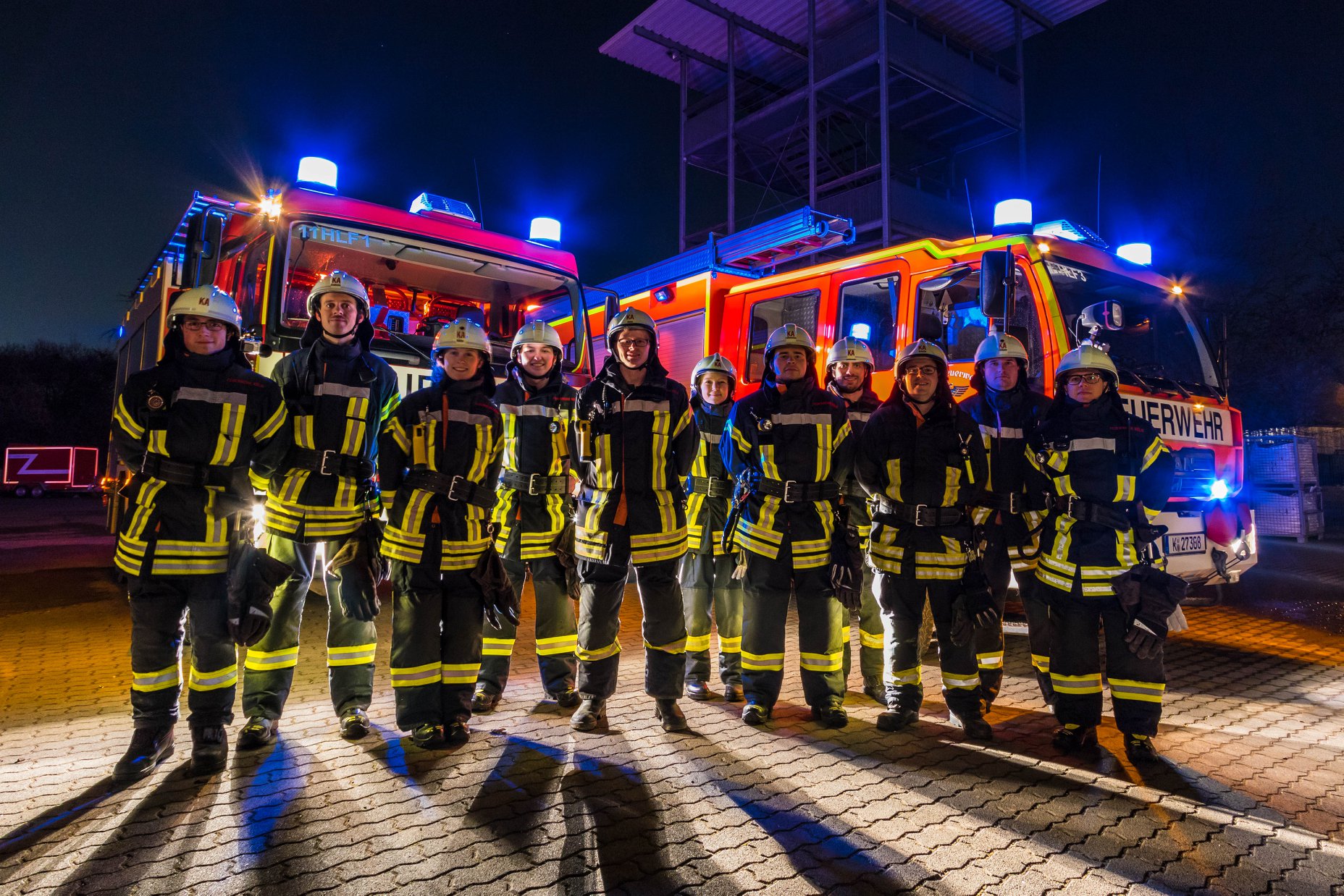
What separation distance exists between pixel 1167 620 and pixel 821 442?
5.68ft

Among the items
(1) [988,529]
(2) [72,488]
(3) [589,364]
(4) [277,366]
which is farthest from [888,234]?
(2) [72,488]

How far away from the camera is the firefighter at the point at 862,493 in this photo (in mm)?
4410

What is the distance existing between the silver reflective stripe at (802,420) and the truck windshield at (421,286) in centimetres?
238

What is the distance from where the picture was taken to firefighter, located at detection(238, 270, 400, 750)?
140 inches

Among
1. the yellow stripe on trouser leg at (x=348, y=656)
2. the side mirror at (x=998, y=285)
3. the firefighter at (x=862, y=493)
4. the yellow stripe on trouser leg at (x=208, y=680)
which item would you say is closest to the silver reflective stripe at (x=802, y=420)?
the firefighter at (x=862, y=493)

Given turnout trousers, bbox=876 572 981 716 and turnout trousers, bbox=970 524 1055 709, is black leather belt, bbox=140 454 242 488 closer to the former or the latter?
turnout trousers, bbox=876 572 981 716

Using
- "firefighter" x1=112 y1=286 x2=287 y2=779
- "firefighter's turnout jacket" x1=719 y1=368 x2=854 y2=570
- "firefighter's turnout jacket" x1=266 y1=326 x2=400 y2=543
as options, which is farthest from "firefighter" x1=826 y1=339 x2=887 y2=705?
"firefighter" x1=112 y1=286 x2=287 y2=779

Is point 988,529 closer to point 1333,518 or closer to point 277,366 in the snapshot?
point 277,366

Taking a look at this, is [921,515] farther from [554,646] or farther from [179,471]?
[179,471]

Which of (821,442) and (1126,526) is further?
(821,442)

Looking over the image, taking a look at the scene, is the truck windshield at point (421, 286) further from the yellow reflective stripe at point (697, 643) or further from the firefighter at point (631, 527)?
the yellow reflective stripe at point (697, 643)

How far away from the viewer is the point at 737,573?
4.04 meters

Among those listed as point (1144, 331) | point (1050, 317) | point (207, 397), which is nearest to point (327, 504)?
point (207, 397)

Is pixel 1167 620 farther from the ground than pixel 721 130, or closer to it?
closer to it
